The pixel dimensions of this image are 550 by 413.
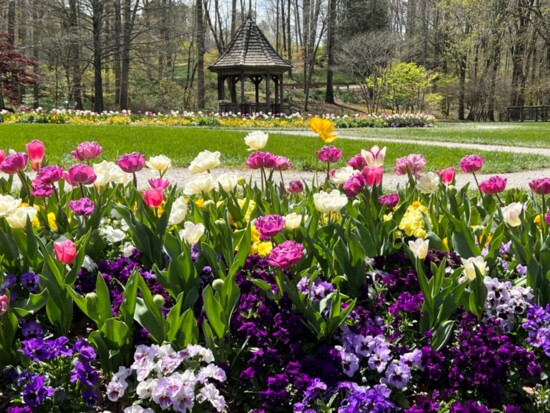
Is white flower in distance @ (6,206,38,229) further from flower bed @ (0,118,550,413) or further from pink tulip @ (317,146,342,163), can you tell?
pink tulip @ (317,146,342,163)

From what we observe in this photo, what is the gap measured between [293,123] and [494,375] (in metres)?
19.7

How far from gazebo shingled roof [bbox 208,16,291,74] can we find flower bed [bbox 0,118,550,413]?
73.0 feet

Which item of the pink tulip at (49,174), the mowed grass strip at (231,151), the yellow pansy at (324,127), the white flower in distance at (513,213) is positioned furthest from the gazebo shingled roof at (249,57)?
the white flower in distance at (513,213)

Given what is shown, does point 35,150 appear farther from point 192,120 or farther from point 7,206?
point 192,120

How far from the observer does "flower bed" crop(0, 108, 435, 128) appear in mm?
18531

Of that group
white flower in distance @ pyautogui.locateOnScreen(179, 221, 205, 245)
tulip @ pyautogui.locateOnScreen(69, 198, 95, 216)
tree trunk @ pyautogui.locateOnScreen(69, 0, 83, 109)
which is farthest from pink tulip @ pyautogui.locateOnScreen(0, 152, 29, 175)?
tree trunk @ pyautogui.locateOnScreen(69, 0, 83, 109)

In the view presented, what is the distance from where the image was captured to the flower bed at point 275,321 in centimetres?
157

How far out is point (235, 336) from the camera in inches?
70.7

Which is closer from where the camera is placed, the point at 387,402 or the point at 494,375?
the point at 387,402

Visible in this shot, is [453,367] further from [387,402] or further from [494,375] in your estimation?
[387,402]

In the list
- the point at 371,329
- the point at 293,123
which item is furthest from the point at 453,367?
the point at 293,123

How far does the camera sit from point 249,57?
2422cm

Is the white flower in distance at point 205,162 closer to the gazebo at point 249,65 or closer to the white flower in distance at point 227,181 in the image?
the white flower in distance at point 227,181

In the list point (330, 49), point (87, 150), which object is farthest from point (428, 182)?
point (330, 49)
